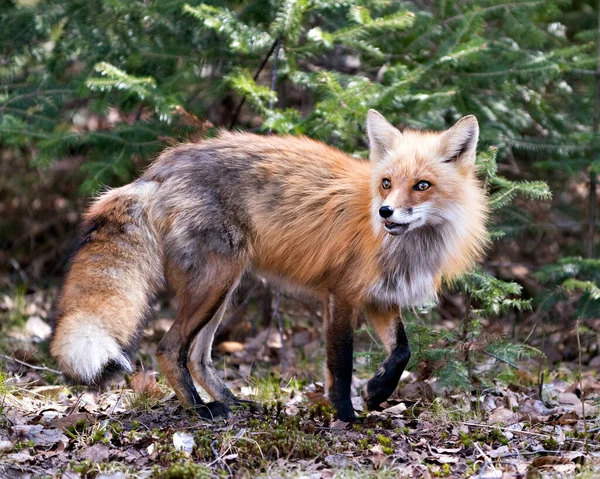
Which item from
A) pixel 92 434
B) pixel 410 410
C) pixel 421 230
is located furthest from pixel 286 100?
pixel 92 434

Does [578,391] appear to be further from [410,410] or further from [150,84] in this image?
[150,84]

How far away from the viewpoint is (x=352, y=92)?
16.1 feet

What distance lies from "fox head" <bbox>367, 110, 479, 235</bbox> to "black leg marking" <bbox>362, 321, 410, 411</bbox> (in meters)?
0.80

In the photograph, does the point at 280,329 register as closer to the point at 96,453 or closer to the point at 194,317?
the point at 194,317

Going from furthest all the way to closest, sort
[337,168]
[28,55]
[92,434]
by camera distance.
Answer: [28,55] → [337,168] → [92,434]

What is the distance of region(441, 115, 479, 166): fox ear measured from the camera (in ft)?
13.6

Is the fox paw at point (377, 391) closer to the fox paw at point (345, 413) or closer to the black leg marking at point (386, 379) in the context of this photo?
the black leg marking at point (386, 379)

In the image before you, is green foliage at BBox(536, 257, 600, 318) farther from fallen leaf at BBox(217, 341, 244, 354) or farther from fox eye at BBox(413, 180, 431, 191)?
fallen leaf at BBox(217, 341, 244, 354)

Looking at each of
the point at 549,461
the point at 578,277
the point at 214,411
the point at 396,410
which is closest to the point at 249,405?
the point at 214,411

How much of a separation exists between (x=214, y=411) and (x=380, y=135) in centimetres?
196

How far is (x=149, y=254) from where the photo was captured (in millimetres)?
4348

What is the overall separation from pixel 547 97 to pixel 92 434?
5.02 m

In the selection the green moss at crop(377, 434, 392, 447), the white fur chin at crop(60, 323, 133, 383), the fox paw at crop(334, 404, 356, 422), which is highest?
the white fur chin at crop(60, 323, 133, 383)

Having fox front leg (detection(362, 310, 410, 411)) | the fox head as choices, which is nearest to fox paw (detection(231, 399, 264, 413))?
fox front leg (detection(362, 310, 410, 411))
